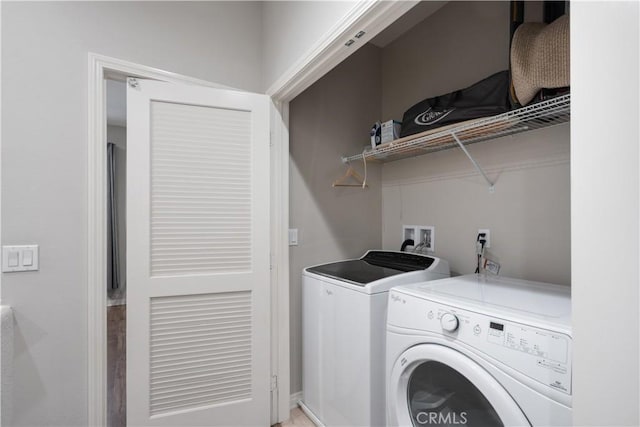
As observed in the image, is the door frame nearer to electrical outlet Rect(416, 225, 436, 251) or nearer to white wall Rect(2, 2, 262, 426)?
white wall Rect(2, 2, 262, 426)

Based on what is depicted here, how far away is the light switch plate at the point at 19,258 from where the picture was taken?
1.32 metres

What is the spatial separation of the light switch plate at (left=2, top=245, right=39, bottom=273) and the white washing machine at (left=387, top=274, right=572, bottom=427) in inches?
60.3

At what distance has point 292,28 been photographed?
159 centimetres

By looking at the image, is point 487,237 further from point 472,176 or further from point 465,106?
point 465,106

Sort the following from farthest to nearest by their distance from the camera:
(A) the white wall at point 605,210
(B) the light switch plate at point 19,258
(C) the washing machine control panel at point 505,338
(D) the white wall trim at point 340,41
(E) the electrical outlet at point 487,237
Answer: (E) the electrical outlet at point 487,237 < (B) the light switch plate at point 19,258 < (D) the white wall trim at point 340,41 < (C) the washing machine control panel at point 505,338 < (A) the white wall at point 605,210

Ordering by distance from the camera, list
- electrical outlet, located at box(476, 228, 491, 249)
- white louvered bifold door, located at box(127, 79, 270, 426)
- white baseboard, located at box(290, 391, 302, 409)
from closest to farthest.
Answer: white louvered bifold door, located at box(127, 79, 270, 426)
electrical outlet, located at box(476, 228, 491, 249)
white baseboard, located at box(290, 391, 302, 409)

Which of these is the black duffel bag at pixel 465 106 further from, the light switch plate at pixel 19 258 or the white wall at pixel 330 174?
the light switch plate at pixel 19 258

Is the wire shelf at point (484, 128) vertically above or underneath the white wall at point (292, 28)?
underneath

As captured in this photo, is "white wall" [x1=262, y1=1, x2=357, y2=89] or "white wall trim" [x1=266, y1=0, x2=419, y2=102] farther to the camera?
"white wall" [x1=262, y1=1, x2=357, y2=89]

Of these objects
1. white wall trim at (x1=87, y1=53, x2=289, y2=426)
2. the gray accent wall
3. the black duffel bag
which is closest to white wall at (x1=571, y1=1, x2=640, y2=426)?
the black duffel bag

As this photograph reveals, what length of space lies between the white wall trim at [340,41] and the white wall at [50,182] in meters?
0.80

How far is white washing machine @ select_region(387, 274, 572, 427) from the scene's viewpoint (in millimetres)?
854

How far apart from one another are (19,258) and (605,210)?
1908mm

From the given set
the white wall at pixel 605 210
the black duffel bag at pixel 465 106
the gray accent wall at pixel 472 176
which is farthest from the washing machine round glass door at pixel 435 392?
the black duffel bag at pixel 465 106
